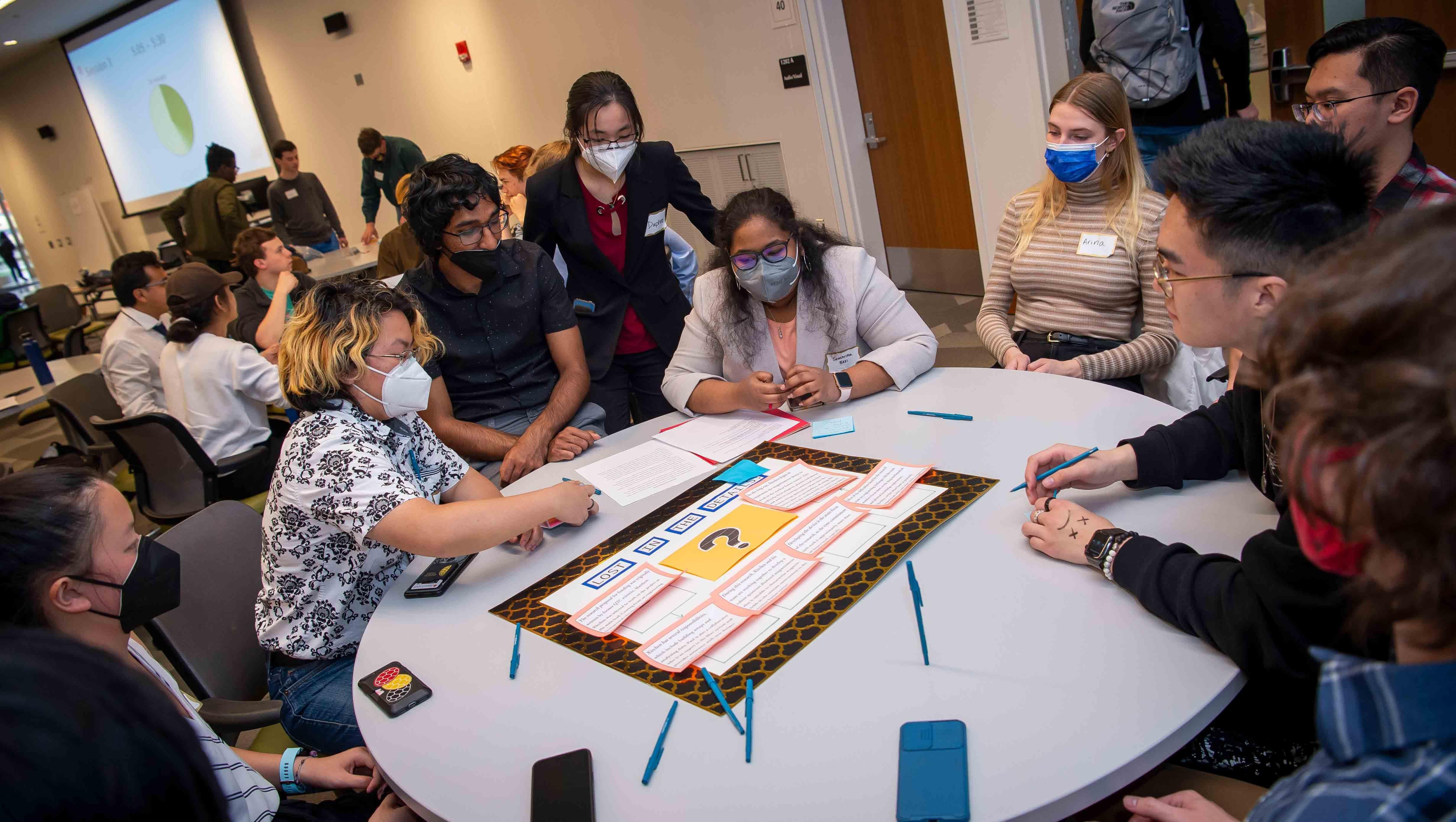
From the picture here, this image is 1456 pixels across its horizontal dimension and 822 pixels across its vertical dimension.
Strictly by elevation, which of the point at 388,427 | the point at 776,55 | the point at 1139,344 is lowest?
the point at 1139,344

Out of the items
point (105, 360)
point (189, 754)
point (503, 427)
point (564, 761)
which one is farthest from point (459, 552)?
point (105, 360)

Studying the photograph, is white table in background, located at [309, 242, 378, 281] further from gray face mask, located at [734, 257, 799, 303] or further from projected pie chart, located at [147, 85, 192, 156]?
projected pie chart, located at [147, 85, 192, 156]

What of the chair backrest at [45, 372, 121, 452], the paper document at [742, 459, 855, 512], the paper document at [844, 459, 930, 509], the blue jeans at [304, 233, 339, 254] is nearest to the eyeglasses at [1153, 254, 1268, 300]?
the paper document at [844, 459, 930, 509]

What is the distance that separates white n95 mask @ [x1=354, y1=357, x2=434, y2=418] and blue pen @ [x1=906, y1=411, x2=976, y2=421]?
1.06 m

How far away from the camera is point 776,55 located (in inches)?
208

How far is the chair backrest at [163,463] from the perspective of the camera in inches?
119

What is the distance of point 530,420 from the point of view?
272 cm

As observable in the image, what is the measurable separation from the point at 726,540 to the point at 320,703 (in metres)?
0.83

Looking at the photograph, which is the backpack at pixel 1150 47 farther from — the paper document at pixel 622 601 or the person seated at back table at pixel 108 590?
the person seated at back table at pixel 108 590

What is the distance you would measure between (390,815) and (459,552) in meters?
0.44

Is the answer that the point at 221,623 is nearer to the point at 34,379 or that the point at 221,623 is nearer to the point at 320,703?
the point at 320,703

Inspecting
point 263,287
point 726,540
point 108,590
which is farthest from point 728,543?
point 263,287

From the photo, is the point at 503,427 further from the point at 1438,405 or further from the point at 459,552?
the point at 1438,405

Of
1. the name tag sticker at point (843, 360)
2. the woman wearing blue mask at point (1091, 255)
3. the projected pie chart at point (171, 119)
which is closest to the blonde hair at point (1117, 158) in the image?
the woman wearing blue mask at point (1091, 255)
